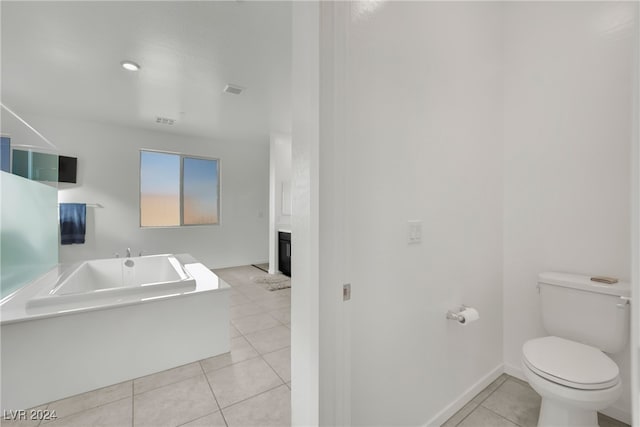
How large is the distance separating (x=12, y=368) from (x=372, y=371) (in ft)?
7.06

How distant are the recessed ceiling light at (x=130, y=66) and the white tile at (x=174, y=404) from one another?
8.80ft

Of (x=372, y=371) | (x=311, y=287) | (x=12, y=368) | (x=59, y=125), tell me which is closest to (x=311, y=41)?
(x=311, y=287)

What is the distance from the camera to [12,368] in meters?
1.64

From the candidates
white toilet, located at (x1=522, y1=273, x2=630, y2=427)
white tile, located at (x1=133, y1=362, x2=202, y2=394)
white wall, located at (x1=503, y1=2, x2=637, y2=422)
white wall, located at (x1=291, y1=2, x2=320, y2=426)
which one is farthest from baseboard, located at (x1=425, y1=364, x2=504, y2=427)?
white tile, located at (x1=133, y1=362, x2=202, y2=394)

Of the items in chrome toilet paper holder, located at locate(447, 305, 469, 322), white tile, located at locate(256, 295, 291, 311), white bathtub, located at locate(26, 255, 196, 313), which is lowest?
white tile, located at locate(256, 295, 291, 311)

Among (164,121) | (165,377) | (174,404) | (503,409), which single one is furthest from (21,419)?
(164,121)

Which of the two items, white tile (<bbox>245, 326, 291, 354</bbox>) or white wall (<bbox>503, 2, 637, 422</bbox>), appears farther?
white tile (<bbox>245, 326, 291, 354</bbox>)

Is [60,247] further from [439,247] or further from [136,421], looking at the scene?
[439,247]

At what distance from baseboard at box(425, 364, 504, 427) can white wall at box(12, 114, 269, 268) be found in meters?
4.65

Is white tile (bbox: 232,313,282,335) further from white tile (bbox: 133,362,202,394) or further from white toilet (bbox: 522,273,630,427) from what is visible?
white toilet (bbox: 522,273,630,427)

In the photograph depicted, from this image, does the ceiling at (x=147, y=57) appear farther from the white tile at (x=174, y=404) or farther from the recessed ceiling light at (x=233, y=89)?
the white tile at (x=174, y=404)

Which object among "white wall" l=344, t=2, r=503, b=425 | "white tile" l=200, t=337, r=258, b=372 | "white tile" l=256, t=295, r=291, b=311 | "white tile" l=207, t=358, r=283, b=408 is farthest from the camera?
"white tile" l=256, t=295, r=291, b=311

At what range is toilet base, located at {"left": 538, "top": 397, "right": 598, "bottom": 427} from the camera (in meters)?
1.29

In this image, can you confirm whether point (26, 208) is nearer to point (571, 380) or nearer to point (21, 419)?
point (21, 419)
